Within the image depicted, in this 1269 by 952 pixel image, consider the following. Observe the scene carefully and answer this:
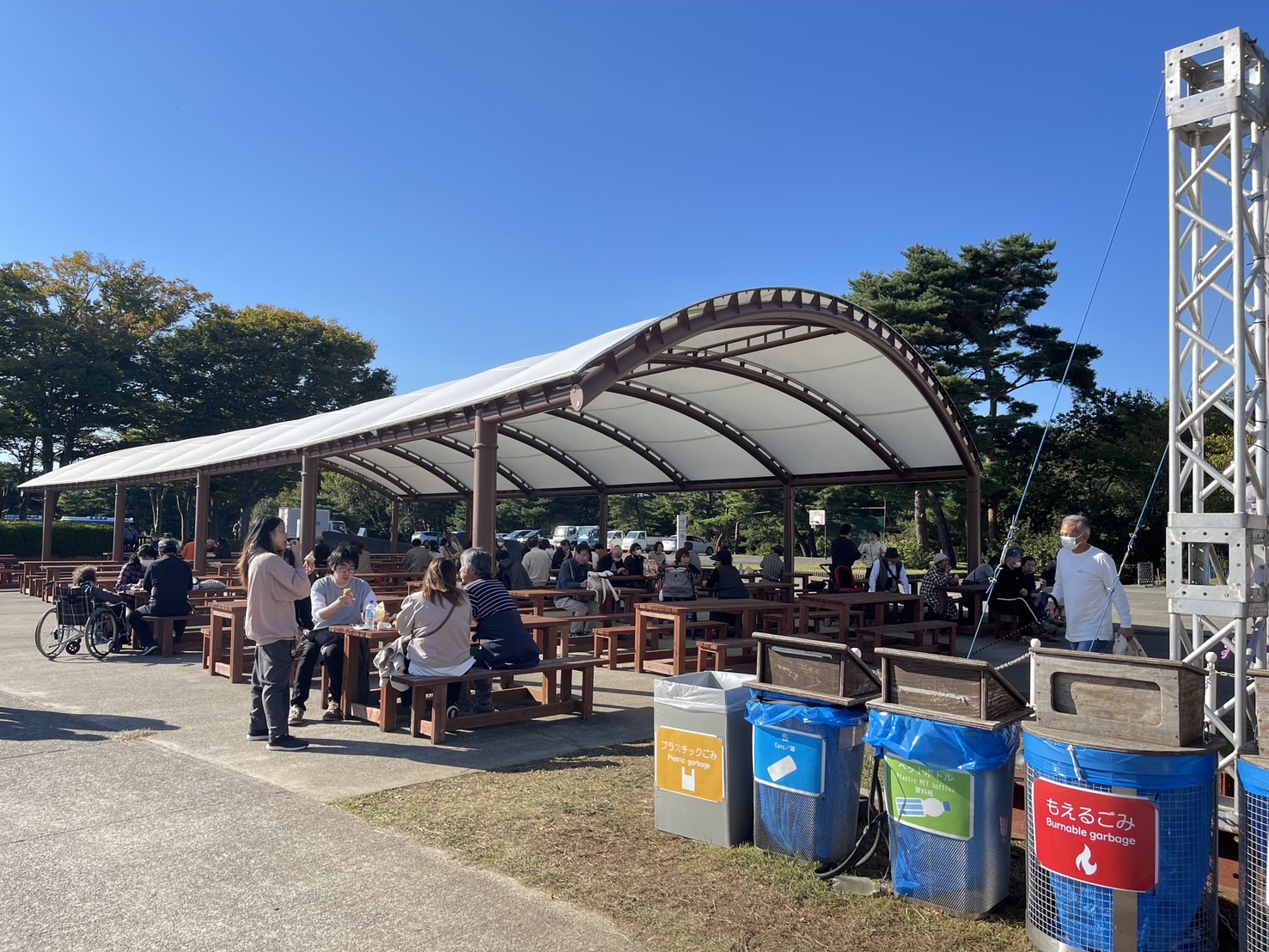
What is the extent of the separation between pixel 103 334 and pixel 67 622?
32257 mm

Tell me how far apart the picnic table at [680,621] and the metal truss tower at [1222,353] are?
4.98 metres

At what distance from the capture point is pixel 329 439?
46.5 ft

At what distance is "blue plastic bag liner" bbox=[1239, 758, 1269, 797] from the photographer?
121 inches

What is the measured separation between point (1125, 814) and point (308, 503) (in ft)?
47.3

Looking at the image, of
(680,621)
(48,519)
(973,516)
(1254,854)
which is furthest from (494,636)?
(48,519)

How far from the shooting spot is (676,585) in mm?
11625

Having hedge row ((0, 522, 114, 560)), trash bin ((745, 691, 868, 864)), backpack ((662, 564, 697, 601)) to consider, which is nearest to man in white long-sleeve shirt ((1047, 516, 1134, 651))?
trash bin ((745, 691, 868, 864))

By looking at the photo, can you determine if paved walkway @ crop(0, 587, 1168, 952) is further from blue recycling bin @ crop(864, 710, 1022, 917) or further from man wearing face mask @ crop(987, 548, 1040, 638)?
man wearing face mask @ crop(987, 548, 1040, 638)

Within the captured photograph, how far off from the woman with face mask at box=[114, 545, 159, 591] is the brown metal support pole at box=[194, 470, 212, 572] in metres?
5.58

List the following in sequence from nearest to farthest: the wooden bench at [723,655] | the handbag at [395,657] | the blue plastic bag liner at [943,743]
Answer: the blue plastic bag liner at [943,743] < the handbag at [395,657] < the wooden bench at [723,655]

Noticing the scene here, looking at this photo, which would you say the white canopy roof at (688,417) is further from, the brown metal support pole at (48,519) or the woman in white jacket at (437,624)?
the brown metal support pole at (48,519)

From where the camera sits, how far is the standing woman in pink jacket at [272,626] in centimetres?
640

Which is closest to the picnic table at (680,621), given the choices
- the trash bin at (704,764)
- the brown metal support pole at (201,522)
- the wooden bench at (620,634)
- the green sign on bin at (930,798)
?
the wooden bench at (620,634)

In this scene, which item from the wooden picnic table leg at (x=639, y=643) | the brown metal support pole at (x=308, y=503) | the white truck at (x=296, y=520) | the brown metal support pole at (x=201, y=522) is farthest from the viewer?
the white truck at (x=296, y=520)
